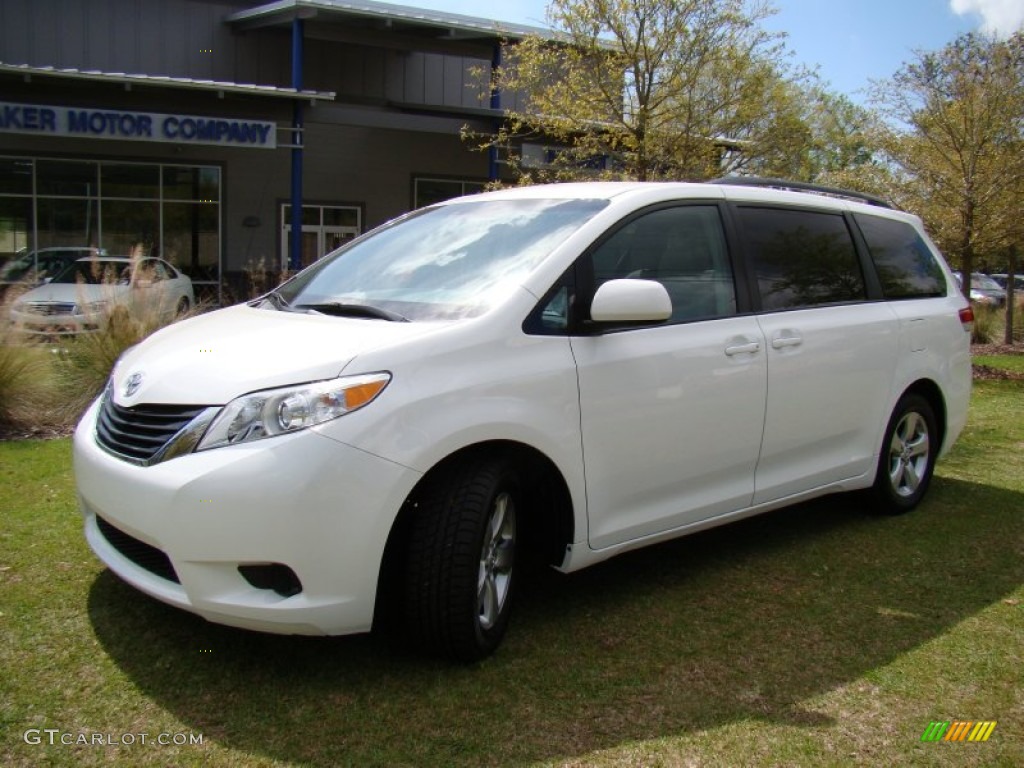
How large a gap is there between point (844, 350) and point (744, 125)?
7262 mm

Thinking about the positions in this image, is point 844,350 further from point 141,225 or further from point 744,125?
point 141,225

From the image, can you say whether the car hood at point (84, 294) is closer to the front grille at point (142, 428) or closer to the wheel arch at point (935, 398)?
the front grille at point (142, 428)

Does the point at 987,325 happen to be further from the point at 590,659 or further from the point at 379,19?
the point at 590,659

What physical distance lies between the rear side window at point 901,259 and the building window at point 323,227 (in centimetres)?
1893

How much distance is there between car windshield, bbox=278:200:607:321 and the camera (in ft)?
12.0

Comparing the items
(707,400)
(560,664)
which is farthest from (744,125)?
(560,664)

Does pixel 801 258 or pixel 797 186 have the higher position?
pixel 797 186

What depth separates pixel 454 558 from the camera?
319 cm

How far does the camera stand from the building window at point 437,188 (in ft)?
81.1

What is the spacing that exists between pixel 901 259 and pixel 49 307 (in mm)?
7253

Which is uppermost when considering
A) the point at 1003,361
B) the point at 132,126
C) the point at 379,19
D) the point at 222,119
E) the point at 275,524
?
the point at 379,19

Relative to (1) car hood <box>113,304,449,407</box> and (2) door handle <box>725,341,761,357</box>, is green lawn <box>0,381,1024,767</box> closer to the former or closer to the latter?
(1) car hood <box>113,304,449,407</box>

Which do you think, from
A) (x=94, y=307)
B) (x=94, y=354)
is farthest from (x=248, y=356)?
(x=94, y=307)

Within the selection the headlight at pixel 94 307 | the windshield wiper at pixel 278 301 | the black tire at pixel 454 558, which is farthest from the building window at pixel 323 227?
the black tire at pixel 454 558
